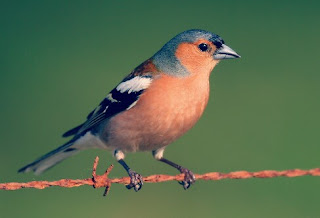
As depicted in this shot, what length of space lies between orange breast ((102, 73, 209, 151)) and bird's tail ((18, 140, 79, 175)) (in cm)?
68

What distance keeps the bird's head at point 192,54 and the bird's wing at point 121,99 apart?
0.17 metres

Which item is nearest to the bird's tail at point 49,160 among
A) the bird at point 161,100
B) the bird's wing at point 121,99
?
the bird at point 161,100

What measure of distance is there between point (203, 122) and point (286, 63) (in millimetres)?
2312

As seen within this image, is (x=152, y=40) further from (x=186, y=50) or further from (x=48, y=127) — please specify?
(x=186, y=50)

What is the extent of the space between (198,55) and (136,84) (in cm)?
49

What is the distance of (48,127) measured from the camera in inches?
318

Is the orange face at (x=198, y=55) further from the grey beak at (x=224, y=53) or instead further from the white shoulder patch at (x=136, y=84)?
the white shoulder patch at (x=136, y=84)

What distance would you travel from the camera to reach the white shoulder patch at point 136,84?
472 cm

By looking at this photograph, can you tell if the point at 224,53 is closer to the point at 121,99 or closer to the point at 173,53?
the point at 173,53

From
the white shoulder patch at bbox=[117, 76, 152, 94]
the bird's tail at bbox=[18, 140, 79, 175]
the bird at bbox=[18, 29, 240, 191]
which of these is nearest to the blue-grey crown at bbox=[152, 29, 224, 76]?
the bird at bbox=[18, 29, 240, 191]

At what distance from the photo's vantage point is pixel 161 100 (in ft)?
15.0

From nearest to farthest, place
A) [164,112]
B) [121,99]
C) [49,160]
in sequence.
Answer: [164,112], [121,99], [49,160]

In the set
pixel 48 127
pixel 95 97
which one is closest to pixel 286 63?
pixel 95 97

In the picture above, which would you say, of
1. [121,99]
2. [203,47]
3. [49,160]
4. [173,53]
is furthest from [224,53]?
[49,160]
